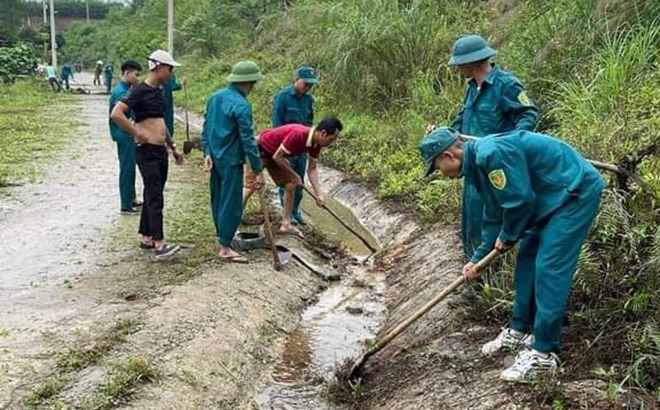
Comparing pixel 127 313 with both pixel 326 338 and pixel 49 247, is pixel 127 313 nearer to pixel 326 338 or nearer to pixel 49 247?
pixel 326 338

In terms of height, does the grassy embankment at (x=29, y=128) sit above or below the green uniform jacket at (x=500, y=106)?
below

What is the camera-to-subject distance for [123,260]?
6145mm

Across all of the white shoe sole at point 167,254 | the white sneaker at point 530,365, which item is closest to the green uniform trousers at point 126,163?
the white shoe sole at point 167,254

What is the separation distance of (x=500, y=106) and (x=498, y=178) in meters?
1.53

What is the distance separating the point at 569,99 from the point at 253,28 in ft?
75.0

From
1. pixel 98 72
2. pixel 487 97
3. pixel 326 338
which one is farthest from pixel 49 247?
pixel 98 72

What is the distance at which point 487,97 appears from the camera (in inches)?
182

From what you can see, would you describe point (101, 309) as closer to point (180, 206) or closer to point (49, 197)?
point (180, 206)

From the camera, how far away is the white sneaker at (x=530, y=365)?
11.3ft

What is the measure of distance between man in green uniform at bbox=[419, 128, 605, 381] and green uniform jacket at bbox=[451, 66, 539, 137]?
1.18m

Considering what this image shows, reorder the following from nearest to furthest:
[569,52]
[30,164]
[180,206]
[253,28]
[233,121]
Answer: [233,121] < [569,52] < [180,206] < [30,164] < [253,28]

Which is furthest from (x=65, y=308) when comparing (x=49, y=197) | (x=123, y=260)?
(x=49, y=197)

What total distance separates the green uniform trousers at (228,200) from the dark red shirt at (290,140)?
639mm

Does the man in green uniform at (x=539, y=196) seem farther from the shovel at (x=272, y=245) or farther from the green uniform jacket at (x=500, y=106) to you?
the shovel at (x=272, y=245)
